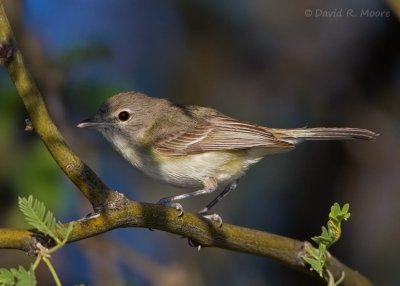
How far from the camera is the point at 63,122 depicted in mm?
4789

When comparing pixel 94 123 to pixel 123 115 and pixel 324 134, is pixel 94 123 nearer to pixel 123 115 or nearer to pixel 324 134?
pixel 123 115

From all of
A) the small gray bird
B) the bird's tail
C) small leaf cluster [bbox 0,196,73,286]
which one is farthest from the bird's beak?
small leaf cluster [bbox 0,196,73,286]

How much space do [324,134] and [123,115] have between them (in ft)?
4.75


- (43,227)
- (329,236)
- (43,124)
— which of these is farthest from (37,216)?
(329,236)

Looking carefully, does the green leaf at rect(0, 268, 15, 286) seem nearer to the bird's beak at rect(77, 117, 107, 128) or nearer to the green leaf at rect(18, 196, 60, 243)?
the green leaf at rect(18, 196, 60, 243)

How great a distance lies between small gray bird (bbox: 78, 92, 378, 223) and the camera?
15.3 ft

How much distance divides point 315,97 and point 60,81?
3.46 meters

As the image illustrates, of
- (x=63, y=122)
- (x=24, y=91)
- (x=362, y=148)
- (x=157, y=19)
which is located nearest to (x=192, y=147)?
(x=63, y=122)

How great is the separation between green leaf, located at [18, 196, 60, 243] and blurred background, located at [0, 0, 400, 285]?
2280mm

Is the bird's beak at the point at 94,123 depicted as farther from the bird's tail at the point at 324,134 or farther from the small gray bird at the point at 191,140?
the bird's tail at the point at 324,134

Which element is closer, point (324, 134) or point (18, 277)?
point (18, 277)

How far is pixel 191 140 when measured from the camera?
4918 mm

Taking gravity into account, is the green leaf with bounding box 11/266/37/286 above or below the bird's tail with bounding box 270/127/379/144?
above

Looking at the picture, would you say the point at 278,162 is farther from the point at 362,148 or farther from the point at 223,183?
the point at 223,183
